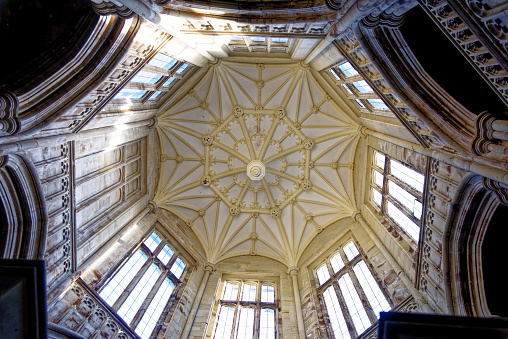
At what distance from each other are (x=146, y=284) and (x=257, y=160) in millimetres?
9599

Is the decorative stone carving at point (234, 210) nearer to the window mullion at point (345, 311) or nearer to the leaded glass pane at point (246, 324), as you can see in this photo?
the leaded glass pane at point (246, 324)

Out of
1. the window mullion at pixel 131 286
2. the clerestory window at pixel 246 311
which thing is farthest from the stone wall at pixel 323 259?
the window mullion at pixel 131 286

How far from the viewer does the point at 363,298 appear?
41.9 ft

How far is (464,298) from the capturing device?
8.50m

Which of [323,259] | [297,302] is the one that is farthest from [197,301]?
[323,259]

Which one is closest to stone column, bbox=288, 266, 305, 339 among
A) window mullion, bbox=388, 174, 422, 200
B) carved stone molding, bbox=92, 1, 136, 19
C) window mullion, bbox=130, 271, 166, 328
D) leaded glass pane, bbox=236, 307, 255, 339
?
leaded glass pane, bbox=236, 307, 255, 339

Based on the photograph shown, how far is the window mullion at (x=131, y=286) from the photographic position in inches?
474

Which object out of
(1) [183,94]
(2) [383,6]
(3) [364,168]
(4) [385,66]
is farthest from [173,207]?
(2) [383,6]

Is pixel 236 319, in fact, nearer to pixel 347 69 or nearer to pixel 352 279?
pixel 352 279

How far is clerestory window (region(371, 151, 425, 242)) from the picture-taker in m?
11.6

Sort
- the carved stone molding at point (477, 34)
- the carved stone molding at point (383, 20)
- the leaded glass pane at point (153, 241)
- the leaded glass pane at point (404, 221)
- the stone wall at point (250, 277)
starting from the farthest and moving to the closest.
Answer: the leaded glass pane at point (153, 241) < the stone wall at point (250, 277) < the leaded glass pane at point (404, 221) < the carved stone molding at point (383, 20) < the carved stone molding at point (477, 34)

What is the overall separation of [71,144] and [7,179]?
84.2 inches

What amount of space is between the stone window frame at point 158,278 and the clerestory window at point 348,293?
621 centimetres

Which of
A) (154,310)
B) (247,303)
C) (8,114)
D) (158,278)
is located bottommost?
(154,310)
